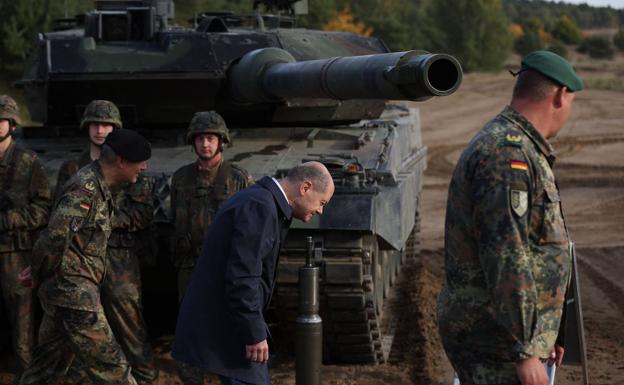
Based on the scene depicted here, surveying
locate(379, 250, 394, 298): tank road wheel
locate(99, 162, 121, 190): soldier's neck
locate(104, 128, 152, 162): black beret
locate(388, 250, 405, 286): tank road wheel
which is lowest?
locate(388, 250, 405, 286): tank road wheel

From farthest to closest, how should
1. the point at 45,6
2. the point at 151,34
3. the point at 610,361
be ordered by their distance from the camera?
the point at 45,6
the point at 151,34
the point at 610,361

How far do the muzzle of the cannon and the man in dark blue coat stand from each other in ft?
2.92

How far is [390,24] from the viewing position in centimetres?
5359

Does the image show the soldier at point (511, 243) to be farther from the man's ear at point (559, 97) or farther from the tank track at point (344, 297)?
the tank track at point (344, 297)

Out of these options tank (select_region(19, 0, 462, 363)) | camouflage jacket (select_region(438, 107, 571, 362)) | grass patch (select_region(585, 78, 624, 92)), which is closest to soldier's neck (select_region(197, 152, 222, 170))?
tank (select_region(19, 0, 462, 363))

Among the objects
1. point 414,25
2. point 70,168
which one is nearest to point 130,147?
point 70,168

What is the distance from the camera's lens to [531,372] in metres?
3.91

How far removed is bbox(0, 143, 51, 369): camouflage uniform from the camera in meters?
7.69

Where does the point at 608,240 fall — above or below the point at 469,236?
below

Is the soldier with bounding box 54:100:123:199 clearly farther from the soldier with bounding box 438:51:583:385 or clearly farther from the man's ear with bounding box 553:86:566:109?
the man's ear with bounding box 553:86:566:109

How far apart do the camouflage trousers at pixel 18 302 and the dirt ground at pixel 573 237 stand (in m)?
0.62

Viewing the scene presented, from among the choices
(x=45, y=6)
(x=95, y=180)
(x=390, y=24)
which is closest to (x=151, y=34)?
(x=95, y=180)

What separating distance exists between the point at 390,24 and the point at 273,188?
1937 inches

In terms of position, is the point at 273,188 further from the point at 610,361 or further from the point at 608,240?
the point at 608,240
